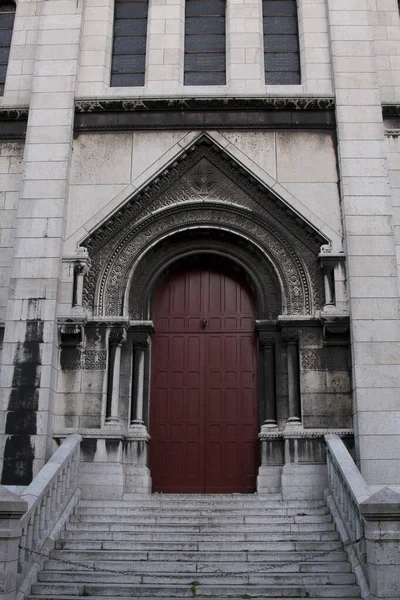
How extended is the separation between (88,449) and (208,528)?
2.59m

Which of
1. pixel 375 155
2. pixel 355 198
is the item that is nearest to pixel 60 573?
pixel 355 198

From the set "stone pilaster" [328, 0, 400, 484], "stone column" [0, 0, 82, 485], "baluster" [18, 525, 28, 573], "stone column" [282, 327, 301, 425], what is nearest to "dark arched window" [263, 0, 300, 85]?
"stone pilaster" [328, 0, 400, 484]

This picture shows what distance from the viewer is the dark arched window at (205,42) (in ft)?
45.8

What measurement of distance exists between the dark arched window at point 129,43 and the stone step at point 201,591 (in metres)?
9.66

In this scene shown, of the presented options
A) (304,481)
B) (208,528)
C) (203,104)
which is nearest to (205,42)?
(203,104)

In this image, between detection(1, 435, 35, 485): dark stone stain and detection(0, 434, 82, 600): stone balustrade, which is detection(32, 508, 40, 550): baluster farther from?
detection(1, 435, 35, 485): dark stone stain

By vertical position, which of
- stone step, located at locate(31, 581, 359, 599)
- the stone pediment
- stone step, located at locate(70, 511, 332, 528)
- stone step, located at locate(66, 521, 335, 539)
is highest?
the stone pediment

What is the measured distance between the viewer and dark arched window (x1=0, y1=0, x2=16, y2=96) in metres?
14.2

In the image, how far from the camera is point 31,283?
1175 centimetres

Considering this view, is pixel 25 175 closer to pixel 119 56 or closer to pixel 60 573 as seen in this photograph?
pixel 119 56

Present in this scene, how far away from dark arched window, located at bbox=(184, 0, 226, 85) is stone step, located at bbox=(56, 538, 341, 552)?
29.5 feet

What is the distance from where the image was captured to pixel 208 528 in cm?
959

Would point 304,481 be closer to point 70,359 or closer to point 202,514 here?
point 202,514

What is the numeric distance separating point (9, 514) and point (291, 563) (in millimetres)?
3535
